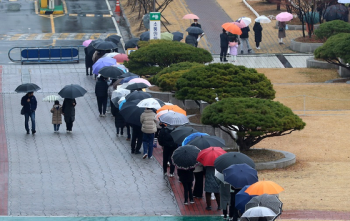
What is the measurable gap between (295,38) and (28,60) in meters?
13.1

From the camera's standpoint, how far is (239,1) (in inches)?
1939

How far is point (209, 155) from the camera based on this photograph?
Result: 14383mm

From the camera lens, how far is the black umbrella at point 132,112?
730 inches

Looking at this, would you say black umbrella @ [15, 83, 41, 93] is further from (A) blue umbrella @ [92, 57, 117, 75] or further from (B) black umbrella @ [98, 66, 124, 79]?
(A) blue umbrella @ [92, 57, 117, 75]

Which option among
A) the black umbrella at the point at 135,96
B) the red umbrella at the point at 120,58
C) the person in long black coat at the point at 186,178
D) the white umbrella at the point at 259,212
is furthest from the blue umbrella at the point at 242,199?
the red umbrella at the point at 120,58

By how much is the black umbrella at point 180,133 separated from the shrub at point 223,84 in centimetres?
370

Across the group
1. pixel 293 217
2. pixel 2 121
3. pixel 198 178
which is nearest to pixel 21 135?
pixel 2 121

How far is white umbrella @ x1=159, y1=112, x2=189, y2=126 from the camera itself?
17.3 meters

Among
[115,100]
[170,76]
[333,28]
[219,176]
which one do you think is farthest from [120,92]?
[333,28]

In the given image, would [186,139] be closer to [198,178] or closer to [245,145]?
[198,178]

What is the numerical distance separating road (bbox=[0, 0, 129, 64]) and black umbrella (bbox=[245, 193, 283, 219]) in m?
24.0

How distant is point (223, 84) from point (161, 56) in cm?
618

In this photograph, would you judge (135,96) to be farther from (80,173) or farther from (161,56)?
(161,56)

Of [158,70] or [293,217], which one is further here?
[158,70]
